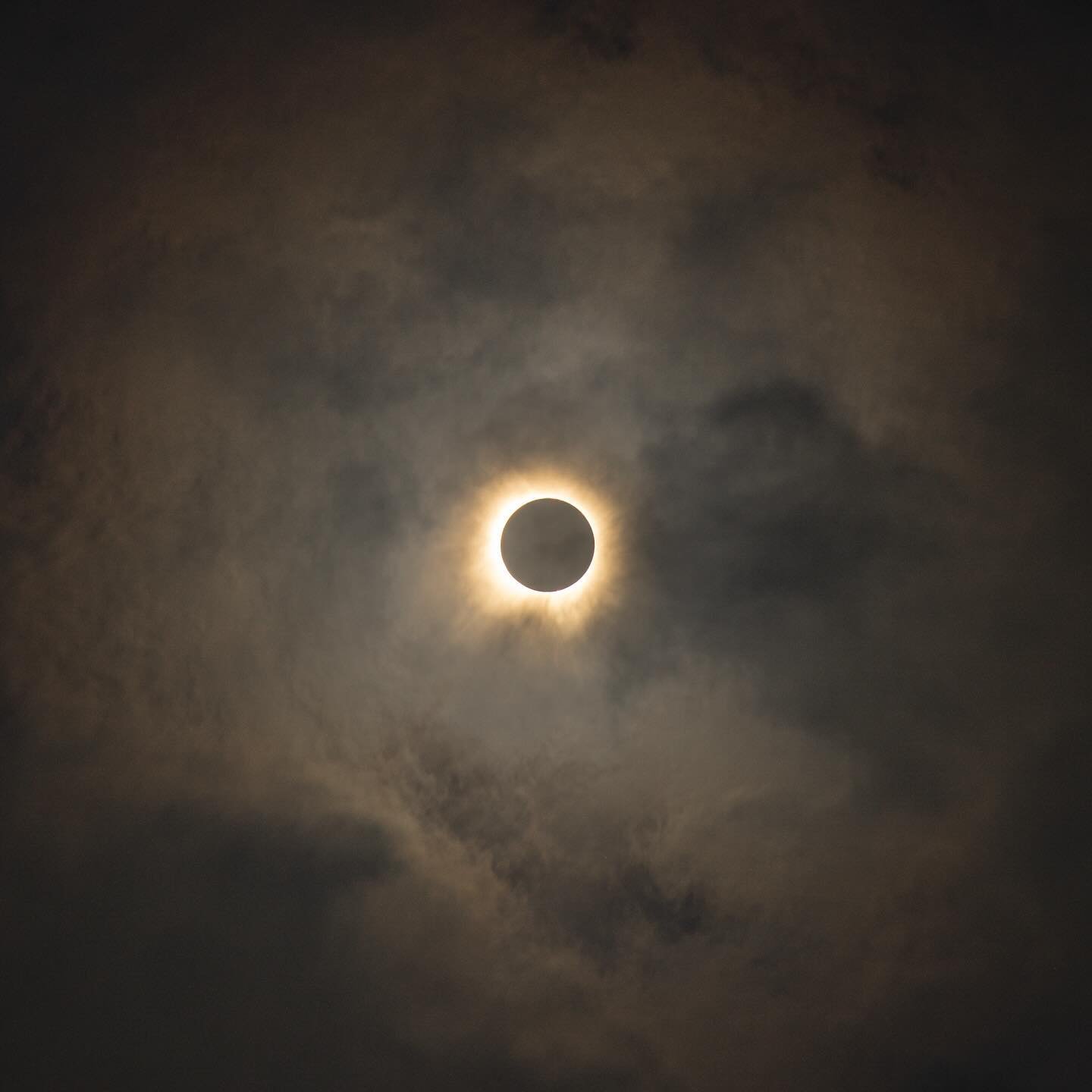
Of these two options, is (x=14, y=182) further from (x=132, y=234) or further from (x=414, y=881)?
(x=414, y=881)

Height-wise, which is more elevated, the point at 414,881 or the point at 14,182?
the point at 14,182

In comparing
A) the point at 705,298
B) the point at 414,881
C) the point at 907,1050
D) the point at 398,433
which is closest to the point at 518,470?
the point at 398,433

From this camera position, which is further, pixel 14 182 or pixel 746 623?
pixel 746 623

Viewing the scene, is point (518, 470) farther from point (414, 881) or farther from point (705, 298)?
point (414, 881)

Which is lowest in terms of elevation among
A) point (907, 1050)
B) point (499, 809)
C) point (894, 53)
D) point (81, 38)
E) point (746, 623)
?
point (907, 1050)

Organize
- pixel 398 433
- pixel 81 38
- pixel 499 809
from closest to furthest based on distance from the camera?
1. pixel 81 38
2. pixel 398 433
3. pixel 499 809

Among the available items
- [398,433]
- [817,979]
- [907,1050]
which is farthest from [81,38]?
[907,1050]

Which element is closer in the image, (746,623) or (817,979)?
(746,623)

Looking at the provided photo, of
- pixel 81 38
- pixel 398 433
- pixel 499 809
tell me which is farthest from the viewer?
pixel 499 809

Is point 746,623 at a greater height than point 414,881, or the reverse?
point 746,623
